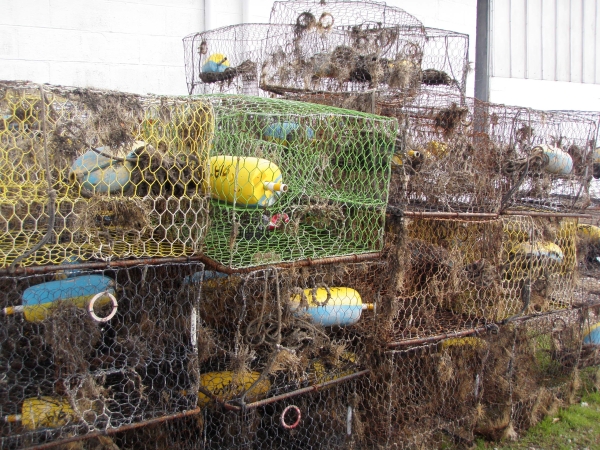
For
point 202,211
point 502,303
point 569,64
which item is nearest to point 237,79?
point 202,211

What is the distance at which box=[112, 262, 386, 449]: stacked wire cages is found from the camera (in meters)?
2.07

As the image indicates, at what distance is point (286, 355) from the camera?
6.62 feet

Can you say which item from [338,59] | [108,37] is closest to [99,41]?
[108,37]

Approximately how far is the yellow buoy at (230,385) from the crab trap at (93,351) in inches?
6.5

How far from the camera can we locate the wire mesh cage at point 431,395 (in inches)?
98.8

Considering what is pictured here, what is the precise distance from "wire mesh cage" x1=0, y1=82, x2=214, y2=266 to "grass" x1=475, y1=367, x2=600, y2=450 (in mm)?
2047

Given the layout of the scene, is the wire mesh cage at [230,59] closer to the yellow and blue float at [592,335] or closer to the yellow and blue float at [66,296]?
the yellow and blue float at [66,296]

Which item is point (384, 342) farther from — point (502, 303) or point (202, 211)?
point (202, 211)

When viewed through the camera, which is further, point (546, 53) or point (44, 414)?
point (546, 53)

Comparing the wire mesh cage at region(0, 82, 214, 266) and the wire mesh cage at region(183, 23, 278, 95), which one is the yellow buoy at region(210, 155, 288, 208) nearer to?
the wire mesh cage at region(0, 82, 214, 266)

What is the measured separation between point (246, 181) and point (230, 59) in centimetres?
224

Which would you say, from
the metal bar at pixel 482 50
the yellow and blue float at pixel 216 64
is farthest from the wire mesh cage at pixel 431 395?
the metal bar at pixel 482 50

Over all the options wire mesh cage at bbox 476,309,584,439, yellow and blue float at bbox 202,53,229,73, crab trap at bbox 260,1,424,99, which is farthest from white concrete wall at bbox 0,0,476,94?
wire mesh cage at bbox 476,309,584,439

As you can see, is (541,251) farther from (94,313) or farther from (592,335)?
(94,313)
